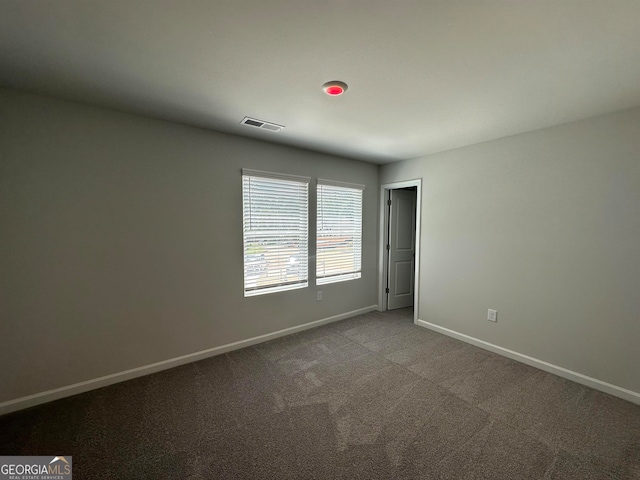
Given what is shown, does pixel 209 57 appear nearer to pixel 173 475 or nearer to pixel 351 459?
pixel 173 475

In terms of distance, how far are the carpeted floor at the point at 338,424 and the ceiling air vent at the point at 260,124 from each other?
2.44 meters

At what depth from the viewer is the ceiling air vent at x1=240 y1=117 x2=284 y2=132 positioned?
2549mm

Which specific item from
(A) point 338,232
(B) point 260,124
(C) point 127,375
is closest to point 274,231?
(A) point 338,232

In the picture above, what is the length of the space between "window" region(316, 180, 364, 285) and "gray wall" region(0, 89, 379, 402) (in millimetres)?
887

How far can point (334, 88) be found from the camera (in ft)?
6.31

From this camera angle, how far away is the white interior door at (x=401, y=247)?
4.45 metres

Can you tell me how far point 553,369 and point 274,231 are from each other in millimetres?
3265

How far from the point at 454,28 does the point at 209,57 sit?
54.4 inches

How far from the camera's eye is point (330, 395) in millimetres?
2273

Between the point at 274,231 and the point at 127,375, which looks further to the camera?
the point at 274,231

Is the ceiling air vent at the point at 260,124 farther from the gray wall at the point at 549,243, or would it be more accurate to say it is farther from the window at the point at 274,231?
the gray wall at the point at 549,243

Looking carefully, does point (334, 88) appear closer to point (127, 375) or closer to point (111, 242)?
point (111, 242)

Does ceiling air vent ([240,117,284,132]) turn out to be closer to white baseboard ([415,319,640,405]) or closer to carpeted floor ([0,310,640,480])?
carpeted floor ([0,310,640,480])

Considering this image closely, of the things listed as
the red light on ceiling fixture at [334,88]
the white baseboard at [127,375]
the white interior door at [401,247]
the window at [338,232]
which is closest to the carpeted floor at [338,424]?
the white baseboard at [127,375]
